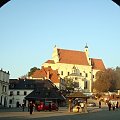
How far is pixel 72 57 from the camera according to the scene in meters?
145

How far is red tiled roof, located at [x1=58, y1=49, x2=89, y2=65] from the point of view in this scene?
142875 millimetres

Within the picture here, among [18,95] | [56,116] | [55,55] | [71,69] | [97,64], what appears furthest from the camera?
[97,64]

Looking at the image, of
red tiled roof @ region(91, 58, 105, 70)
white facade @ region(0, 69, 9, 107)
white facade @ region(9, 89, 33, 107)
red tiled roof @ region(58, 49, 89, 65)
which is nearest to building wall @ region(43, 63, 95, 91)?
red tiled roof @ region(58, 49, 89, 65)

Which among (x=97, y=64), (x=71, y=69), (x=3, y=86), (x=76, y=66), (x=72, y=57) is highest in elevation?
(x=72, y=57)

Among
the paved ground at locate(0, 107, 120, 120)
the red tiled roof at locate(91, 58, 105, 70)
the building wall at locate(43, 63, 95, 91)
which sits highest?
the red tiled roof at locate(91, 58, 105, 70)

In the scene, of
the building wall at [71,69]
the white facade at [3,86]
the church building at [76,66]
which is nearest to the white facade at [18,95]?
the white facade at [3,86]

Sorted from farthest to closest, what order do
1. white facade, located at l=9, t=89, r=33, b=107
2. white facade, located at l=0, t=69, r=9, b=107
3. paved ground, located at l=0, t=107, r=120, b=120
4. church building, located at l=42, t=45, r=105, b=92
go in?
church building, located at l=42, t=45, r=105, b=92, white facade, located at l=9, t=89, r=33, b=107, white facade, located at l=0, t=69, r=9, b=107, paved ground, located at l=0, t=107, r=120, b=120

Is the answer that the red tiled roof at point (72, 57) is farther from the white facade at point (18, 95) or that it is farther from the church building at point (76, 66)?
the white facade at point (18, 95)

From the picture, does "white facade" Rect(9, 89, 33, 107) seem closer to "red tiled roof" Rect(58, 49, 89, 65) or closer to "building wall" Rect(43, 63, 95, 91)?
"building wall" Rect(43, 63, 95, 91)

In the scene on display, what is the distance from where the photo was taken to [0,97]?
2842 inches

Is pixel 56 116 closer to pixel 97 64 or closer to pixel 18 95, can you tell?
pixel 18 95

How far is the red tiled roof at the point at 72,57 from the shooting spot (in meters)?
143

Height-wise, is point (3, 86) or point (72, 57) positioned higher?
point (72, 57)

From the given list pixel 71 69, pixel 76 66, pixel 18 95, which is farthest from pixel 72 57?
pixel 18 95
